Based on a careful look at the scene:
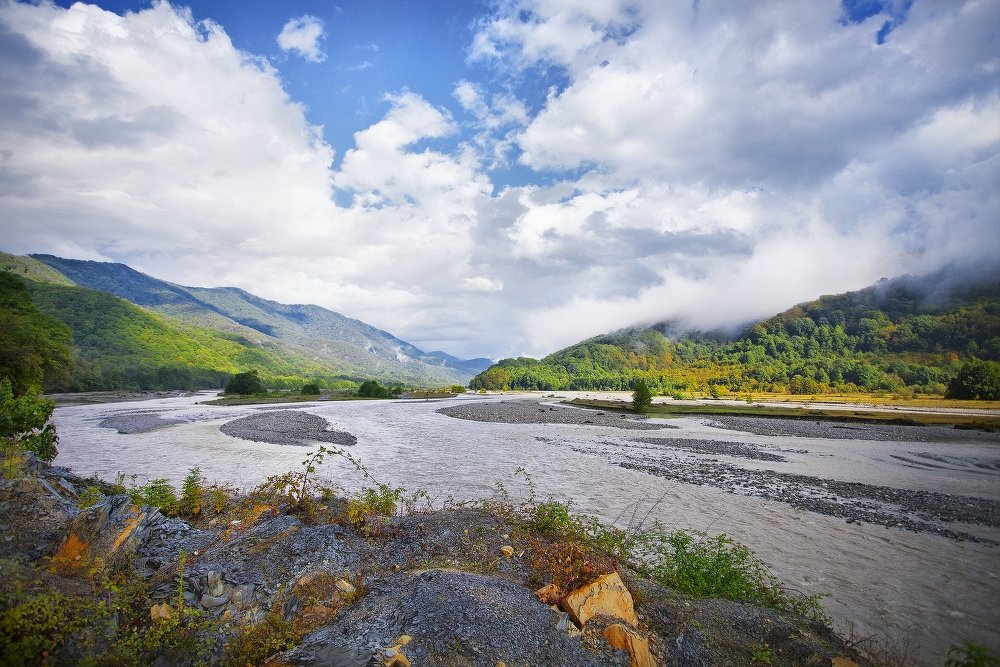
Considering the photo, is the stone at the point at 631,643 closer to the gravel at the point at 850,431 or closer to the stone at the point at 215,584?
the stone at the point at 215,584

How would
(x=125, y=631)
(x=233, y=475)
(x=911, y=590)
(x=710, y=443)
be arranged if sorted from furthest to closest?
(x=710, y=443)
(x=233, y=475)
(x=911, y=590)
(x=125, y=631)

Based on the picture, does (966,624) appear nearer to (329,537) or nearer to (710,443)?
(329,537)

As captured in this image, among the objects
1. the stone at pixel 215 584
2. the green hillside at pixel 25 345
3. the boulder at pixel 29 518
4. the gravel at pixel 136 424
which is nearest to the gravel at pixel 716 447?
the stone at pixel 215 584

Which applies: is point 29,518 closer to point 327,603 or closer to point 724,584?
point 327,603

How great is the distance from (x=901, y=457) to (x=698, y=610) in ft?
153

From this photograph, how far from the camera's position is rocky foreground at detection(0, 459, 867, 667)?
21.9 ft

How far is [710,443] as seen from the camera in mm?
47500

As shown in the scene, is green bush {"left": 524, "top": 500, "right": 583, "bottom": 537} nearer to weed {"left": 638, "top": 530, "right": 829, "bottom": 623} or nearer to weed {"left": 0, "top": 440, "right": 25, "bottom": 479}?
weed {"left": 638, "top": 530, "right": 829, "bottom": 623}

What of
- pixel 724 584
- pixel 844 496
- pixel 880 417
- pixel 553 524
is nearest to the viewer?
pixel 724 584

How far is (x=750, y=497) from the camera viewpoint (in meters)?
23.7

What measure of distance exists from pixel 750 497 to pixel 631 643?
67.3ft

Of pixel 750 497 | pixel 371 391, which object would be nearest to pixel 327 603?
pixel 750 497

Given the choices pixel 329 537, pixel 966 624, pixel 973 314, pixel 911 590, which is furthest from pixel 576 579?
pixel 973 314

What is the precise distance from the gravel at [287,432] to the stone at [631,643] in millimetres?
37513
